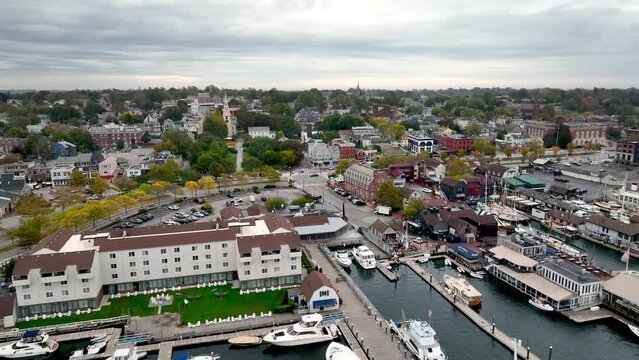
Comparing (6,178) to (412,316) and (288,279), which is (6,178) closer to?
(288,279)

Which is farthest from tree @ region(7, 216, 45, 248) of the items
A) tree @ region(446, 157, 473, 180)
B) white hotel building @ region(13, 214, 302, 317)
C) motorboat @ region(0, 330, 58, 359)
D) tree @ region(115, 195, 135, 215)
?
tree @ region(446, 157, 473, 180)

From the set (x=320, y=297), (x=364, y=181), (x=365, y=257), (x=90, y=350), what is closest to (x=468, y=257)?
(x=365, y=257)

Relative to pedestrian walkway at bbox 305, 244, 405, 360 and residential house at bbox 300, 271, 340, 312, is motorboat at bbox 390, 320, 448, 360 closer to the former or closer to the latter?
pedestrian walkway at bbox 305, 244, 405, 360

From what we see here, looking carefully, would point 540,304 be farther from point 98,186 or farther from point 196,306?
point 98,186

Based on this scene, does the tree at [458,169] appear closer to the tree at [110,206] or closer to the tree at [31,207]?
the tree at [110,206]

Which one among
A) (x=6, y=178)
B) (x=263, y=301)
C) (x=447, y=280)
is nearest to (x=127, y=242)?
(x=263, y=301)

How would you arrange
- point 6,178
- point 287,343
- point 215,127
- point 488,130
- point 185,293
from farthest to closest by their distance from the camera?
point 488,130, point 215,127, point 6,178, point 185,293, point 287,343
